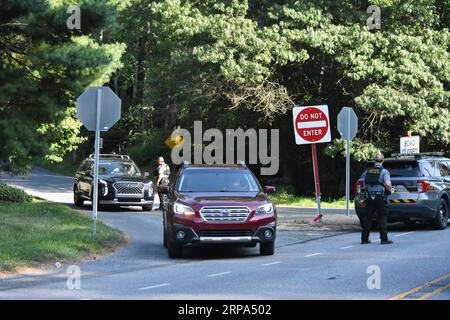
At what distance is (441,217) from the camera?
63.6 feet

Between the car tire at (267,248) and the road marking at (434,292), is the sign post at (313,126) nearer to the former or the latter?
the car tire at (267,248)

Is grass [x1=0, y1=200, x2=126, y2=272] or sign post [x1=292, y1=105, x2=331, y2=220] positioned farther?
sign post [x1=292, y1=105, x2=331, y2=220]

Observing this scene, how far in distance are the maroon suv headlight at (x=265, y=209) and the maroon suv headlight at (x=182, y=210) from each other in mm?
1180

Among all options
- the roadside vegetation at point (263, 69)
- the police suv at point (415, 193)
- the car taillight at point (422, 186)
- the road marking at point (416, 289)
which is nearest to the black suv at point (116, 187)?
the roadside vegetation at point (263, 69)

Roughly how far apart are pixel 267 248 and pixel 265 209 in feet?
2.75

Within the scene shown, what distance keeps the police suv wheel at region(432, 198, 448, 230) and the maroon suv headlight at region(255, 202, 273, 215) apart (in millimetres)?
6719

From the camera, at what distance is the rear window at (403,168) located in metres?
19.1

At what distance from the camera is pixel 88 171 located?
84.0 ft

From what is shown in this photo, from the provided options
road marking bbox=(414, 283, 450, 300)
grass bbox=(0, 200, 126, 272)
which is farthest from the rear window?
road marking bbox=(414, 283, 450, 300)

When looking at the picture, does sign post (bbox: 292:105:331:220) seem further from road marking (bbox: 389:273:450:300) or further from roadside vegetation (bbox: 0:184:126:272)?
road marking (bbox: 389:273:450:300)

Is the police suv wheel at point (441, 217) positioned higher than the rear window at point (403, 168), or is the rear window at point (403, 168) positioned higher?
the rear window at point (403, 168)

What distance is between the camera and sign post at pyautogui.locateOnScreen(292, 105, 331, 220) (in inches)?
813
